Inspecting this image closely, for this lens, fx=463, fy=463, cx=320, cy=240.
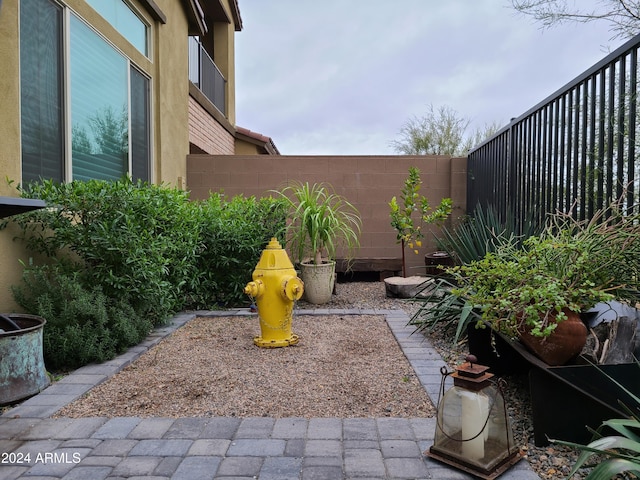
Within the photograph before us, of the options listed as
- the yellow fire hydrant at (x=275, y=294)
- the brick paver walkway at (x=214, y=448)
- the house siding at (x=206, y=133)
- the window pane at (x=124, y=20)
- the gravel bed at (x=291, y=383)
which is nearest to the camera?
the brick paver walkway at (x=214, y=448)

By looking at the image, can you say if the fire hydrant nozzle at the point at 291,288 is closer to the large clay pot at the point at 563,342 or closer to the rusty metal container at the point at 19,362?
the rusty metal container at the point at 19,362

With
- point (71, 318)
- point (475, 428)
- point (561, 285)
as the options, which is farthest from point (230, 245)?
point (475, 428)

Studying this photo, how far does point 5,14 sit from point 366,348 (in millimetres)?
3496

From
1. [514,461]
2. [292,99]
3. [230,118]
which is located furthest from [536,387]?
[292,99]

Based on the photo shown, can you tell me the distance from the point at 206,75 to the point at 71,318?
278 inches

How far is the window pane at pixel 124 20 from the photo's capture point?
4.61 metres

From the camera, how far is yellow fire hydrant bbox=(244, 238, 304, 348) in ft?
11.8

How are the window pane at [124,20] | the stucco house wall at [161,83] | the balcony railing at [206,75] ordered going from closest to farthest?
the stucco house wall at [161,83], the window pane at [124,20], the balcony railing at [206,75]

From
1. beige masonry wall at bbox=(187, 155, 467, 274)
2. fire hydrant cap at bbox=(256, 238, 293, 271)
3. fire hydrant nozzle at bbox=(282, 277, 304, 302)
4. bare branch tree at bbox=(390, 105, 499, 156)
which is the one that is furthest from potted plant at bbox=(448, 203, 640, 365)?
bare branch tree at bbox=(390, 105, 499, 156)

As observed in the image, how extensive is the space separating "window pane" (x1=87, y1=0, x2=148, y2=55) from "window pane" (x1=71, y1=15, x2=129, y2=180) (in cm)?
30

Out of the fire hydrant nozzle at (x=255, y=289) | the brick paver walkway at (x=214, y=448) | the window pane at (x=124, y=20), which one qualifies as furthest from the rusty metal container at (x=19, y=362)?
the window pane at (x=124, y=20)

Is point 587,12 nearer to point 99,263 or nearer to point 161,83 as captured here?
point 161,83

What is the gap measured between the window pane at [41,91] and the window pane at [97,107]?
21 cm

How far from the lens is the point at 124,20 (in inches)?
202
